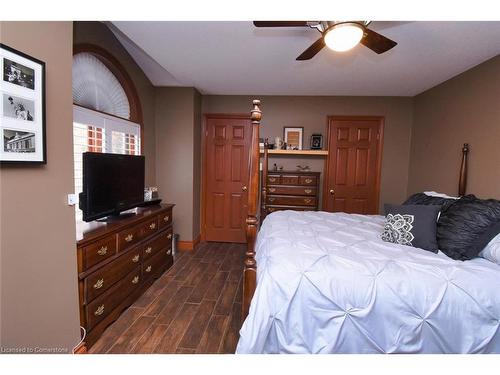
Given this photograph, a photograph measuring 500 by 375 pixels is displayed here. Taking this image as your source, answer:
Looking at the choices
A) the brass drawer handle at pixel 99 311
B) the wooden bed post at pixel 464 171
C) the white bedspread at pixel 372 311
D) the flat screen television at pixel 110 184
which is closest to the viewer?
the white bedspread at pixel 372 311

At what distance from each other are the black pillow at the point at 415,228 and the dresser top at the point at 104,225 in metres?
2.22

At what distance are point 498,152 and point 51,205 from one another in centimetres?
369

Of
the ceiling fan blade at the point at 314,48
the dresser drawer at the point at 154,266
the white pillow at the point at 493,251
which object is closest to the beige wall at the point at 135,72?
the dresser drawer at the point at 154,266

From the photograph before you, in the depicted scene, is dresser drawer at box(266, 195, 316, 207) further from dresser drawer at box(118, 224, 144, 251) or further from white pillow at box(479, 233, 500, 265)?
white pillow at box(479, 233, 500, 265)

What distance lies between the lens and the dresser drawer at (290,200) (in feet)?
12.3

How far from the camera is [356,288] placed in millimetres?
1336

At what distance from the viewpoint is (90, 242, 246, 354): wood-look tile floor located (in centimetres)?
185

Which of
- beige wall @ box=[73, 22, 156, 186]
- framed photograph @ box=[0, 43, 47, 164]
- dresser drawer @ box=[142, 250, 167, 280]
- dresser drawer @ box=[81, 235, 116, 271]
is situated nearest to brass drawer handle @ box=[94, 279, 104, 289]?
dresser drawer @ box=[81, 235, 116, 271]

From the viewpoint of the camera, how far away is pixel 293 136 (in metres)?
4.18

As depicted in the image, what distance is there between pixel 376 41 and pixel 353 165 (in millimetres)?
2576

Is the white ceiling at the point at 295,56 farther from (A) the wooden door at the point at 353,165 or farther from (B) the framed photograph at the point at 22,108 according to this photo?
(B) the framed photograph at the point at 22,108

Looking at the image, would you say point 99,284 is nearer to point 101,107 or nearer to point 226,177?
point 101,107
